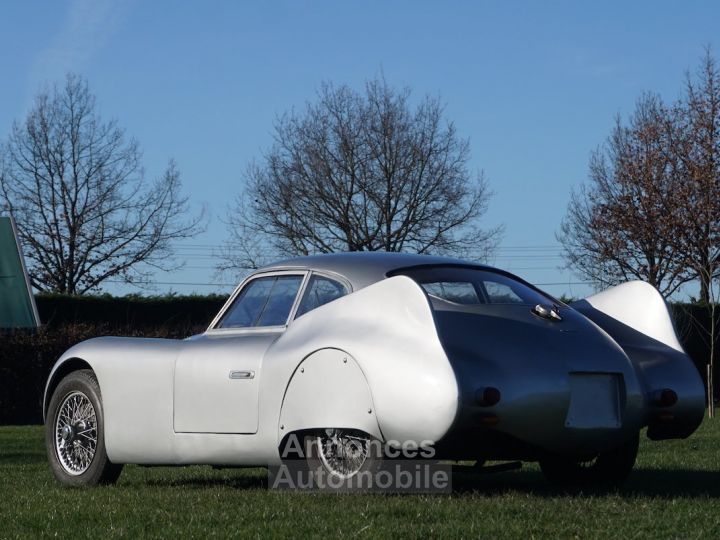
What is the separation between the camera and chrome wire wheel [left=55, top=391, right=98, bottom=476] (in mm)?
8055

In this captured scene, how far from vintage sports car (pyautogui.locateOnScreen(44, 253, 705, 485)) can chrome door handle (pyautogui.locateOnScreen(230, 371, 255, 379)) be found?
0.01 metres

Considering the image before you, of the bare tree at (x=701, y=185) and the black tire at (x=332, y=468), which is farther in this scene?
the bare tree at (x=701, y=185)

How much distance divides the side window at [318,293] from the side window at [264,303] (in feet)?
0.37

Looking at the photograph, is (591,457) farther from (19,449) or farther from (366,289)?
(19,449)

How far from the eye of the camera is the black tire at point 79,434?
793 cm

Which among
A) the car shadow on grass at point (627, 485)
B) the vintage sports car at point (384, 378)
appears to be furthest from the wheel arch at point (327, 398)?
the car shadow on grass at point (627, 485)

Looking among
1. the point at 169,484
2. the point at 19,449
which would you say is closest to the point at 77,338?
the point at 19,449

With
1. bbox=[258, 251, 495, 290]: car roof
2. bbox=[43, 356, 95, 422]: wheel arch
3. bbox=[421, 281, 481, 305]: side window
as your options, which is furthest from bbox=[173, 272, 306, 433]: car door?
bbox=[43, 356, 95, 422]: wheel arch

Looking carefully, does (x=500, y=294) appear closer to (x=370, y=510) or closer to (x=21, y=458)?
(x=370, y=510)

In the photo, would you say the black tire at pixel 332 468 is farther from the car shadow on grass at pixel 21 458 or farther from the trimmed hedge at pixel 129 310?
the trimmed hedge at pixel 129 310

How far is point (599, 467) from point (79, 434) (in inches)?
135

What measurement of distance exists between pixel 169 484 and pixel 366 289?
2515 millimetres

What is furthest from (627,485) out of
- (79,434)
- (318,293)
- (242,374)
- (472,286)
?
(79,434)

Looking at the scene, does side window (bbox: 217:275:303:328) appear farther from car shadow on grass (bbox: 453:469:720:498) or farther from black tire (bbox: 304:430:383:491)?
car shadow on grass (bbox: 453:469:720:498)
